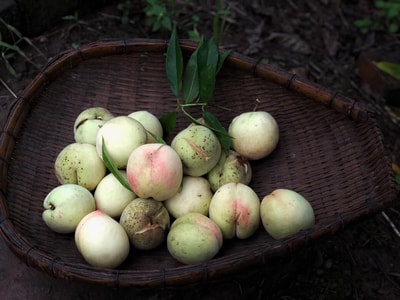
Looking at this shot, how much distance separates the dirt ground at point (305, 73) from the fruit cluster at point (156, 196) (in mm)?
142

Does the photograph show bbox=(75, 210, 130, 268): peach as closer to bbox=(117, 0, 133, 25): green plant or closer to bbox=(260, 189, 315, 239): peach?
bbox=(260, 189, 315, 239): peach

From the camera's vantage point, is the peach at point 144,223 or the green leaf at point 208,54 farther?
the green leaf at point 208,54

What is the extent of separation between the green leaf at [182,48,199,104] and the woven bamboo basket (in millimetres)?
74

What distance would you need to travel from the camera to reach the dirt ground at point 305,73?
1736 mm

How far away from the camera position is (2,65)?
8.05 feet

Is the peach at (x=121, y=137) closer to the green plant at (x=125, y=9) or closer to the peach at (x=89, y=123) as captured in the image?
the peach at (x=89, y=123)

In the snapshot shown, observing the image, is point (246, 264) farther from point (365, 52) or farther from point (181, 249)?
point (365, 52)

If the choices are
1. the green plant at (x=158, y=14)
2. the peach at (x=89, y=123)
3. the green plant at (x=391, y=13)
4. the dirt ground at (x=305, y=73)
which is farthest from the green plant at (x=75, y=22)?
the green plant at (x=391, y=13)

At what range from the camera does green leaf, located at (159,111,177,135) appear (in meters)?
1.83

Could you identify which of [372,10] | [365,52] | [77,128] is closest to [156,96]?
[77,128]

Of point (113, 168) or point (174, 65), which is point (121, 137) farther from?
point (174, 65)

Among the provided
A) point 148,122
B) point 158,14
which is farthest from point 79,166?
point 158,14

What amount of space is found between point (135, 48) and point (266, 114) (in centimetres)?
54

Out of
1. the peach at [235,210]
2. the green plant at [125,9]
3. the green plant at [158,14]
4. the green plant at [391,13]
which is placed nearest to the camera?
the peach at [235,210]
